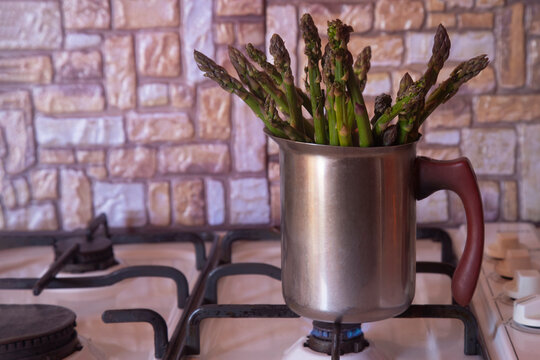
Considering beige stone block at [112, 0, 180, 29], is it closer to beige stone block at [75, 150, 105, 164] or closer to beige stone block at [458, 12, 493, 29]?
beige stone block at [75, 150, 105, 164]

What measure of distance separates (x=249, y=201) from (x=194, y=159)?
0.13 metres

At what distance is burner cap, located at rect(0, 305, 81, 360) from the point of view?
809mm

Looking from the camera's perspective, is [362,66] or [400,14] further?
[400,14]

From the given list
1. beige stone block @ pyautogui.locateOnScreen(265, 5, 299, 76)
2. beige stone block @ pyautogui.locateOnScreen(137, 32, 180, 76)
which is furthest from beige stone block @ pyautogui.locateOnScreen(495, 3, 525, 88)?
beige stone block @ pyautogui.locateOnScreen(137, 32, 180, 76)

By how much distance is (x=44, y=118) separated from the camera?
1.32m

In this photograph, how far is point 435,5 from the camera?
1.25 metres

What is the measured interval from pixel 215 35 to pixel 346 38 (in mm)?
610

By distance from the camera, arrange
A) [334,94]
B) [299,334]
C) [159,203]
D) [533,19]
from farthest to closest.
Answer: [159,203], [533,19], [299,334], [334,94]

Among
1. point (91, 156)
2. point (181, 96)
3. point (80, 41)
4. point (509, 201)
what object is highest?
point (80, 41)

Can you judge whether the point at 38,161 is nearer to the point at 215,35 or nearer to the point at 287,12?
the point at 215,35

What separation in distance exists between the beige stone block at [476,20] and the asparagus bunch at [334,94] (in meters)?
0.52

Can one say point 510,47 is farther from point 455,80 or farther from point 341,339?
point 341,339

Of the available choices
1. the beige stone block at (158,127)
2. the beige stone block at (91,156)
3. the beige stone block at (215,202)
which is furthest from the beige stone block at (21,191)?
the beige stone block at (215,202)

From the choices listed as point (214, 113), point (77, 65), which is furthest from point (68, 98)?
point (214, 113)
